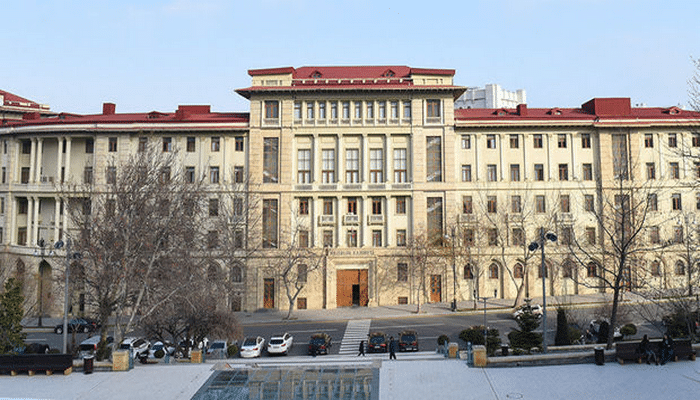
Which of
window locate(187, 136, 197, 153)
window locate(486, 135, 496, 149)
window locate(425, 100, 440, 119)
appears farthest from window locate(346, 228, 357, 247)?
window locate(187, 136, 197, 153)

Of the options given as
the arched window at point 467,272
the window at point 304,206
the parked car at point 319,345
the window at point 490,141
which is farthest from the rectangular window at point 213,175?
the window at point 490,141

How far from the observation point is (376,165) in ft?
161

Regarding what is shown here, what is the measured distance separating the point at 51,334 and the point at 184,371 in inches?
957

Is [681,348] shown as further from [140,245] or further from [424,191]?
[424,191]

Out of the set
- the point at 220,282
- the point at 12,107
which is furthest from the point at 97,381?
the point at 12,107

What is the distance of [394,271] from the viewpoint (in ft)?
155

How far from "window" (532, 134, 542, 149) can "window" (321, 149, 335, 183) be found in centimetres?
1895

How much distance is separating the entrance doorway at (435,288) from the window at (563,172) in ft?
48.9

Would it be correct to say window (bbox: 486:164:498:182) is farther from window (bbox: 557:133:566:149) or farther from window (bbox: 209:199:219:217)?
A: window (bbox: 209:199:219:217)

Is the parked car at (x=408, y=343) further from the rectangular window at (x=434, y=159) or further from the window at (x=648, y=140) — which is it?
the window at (x=648, y=140)

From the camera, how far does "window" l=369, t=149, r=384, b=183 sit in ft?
161

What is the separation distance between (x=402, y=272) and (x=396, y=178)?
8.71m

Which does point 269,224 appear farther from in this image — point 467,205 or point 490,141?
point 490,141

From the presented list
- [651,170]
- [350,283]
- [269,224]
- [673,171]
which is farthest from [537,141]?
[269,224]
